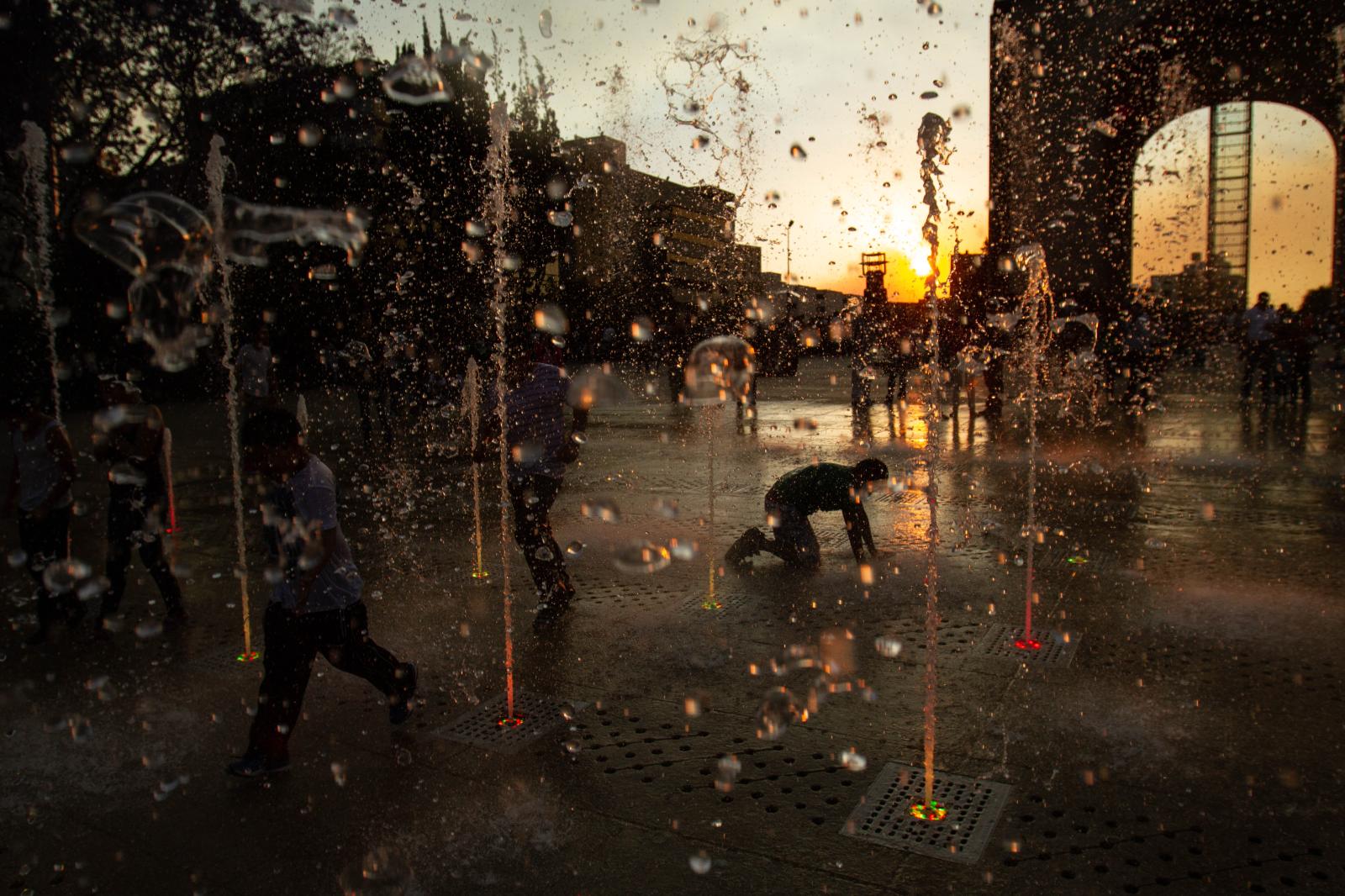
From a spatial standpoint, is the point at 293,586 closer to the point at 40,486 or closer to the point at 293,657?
the point at 293,657

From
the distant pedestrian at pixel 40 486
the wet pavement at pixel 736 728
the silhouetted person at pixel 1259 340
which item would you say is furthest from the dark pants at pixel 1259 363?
the distant pedestrian at pixel 40 486

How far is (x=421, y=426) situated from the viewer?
707 inches

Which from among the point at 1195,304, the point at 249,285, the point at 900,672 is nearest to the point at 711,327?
the point at 1195,304

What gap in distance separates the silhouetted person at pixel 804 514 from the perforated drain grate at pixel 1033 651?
5.28ft

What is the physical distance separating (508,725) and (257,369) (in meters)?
10.4

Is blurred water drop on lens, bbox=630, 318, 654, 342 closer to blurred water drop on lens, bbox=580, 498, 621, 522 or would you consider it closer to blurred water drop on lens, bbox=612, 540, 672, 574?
blurred water drop on lens, bbox=580, 498, 621, 522

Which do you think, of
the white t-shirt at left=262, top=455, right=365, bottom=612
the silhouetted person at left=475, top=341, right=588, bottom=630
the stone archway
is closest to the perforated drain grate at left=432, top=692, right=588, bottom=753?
the white t-shirt at left=262, top=455, right=365, bottom=612

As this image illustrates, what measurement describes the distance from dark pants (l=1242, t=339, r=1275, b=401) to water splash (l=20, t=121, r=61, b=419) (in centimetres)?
2475

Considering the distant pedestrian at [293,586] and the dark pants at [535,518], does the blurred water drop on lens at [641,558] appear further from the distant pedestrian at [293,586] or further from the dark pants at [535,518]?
the distant pedestrian at [293,586]

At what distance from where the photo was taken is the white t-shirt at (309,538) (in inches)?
144

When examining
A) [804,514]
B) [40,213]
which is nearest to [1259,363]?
[804,514]

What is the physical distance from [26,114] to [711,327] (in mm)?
27655

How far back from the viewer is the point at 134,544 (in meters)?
5.68

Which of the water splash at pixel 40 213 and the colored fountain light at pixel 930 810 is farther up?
the water splash at pixel 40 213
